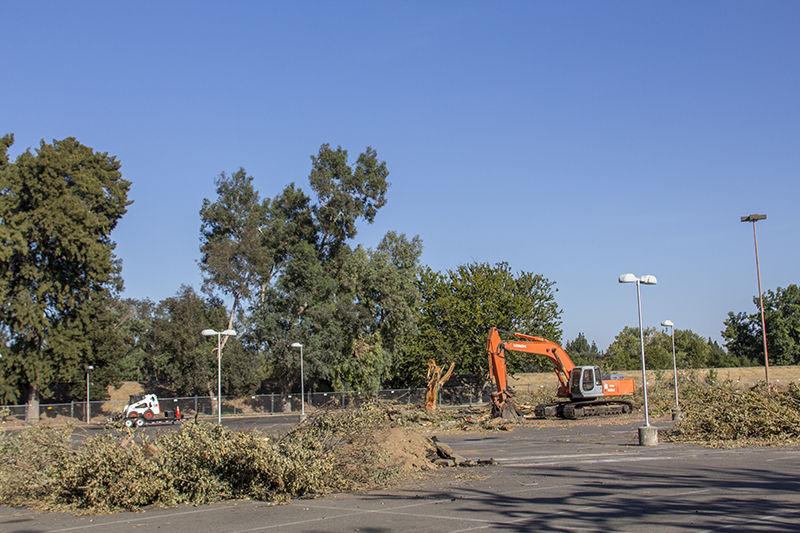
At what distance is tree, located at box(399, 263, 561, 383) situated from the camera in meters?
71.8

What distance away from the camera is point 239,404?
65.9 metres

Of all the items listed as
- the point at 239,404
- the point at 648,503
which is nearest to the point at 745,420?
the point at 648,503

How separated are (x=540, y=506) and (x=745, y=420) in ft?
47.9

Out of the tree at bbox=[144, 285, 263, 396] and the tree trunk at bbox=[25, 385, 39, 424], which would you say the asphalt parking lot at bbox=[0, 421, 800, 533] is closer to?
the tree trunk at bbox=[25, 385, 39, 424]

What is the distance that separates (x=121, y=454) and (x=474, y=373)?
195ft

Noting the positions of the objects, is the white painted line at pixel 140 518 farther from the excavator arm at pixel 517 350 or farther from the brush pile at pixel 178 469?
the excavator arm at pixel 517 350

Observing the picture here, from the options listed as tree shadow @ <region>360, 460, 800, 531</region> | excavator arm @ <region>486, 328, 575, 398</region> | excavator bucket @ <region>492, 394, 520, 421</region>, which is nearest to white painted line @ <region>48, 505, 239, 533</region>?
tree shadow @ <region>360, 460, 800, 531</region>

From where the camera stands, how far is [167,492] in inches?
603

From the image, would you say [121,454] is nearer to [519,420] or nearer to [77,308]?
[519,420]

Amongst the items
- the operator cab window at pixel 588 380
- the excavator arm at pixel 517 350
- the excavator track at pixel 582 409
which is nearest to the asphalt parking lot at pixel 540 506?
the excavator arm at pixel 517 350

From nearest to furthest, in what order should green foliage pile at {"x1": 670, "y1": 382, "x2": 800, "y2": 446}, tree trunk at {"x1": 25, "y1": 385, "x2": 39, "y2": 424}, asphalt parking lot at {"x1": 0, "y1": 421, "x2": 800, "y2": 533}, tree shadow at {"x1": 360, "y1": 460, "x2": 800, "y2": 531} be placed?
tree shadow at {"x1": 360, "y1": 460, "x2": 800, "y2": 531}
asphalt parking lot at {"x1": 0, "y1": 421, "x2": 800, "y2": 533}
green foliage pile at {"x1": 670, "y1": 382, "x2": 800, "y2": 446}
tree trunk at {"x1": 25, "y1": 385, "x2": 39, "y2": 424}

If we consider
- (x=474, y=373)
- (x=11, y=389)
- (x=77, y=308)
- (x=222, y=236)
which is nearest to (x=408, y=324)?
(x=474, y=373)

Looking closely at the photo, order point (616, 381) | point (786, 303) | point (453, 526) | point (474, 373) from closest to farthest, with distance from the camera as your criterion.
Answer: point (453, 526), point (616, 381), point (474, 373), point (786, 303)

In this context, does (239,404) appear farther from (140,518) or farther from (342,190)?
(140,518)
